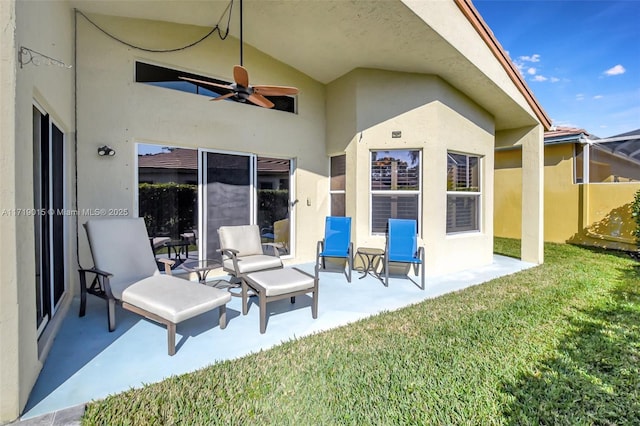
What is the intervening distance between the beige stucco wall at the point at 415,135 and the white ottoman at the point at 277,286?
9.29 ft

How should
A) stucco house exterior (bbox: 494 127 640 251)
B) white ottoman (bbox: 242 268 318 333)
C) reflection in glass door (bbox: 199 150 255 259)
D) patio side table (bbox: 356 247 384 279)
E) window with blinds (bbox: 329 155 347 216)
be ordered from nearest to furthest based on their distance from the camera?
white ottoman (bbox: 242 268 318 333) < reflection in glass door (bbox: 199 150 255 259) < patio side table (bbox: 356 247 384 279) < window with blinds (bbox: 329 155 347 216) < stucco house exterior (bbox: 494 127 640 251)

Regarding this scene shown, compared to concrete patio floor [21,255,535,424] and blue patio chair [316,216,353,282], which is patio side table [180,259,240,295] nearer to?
concrete patio floor [21,255,535,424]

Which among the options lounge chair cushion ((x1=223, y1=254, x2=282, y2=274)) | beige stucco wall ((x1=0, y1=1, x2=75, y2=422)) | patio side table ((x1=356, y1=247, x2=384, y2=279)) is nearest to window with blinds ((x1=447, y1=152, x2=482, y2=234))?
patio side table ((x1=356, y1=247, x2=384, y2=279))

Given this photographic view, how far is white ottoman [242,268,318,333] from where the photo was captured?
3963mm

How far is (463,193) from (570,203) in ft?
22.1

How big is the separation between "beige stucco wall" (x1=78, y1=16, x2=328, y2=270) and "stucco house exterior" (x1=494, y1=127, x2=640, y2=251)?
6942mm

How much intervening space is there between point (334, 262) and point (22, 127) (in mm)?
6163

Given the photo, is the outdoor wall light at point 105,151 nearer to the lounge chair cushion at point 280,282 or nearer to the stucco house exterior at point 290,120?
the stucco house exterior at point 290,120

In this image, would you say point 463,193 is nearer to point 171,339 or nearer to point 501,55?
point 501,55

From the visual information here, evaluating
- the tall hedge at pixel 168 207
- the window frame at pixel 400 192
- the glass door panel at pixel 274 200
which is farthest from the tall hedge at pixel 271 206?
the window frame at pixel 400 192

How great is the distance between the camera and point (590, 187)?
1066cm

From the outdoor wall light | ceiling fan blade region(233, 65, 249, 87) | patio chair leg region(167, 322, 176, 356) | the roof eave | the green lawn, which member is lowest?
the green lawn

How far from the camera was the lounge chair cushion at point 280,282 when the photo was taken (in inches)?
159

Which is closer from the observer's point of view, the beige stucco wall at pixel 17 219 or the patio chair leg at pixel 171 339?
the beige stucco wall at pixel 17 219
